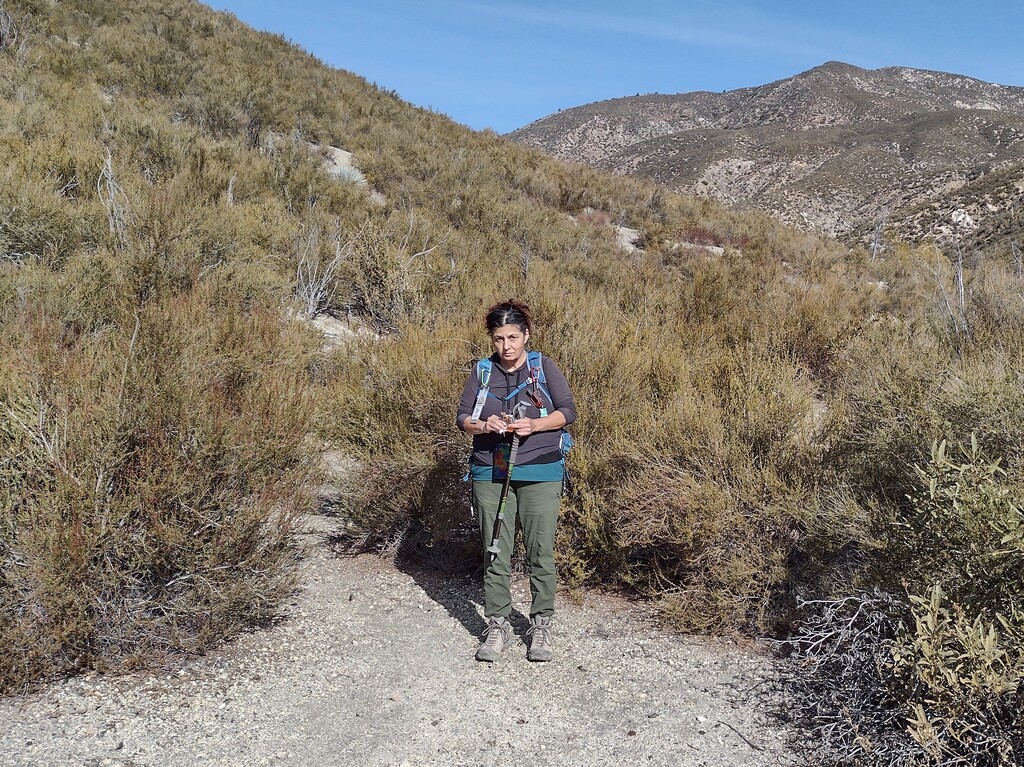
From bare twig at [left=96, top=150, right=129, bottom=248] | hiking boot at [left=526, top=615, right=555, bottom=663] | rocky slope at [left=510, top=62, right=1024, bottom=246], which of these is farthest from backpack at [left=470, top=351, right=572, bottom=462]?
rocky slope at [left=510, top=62, right=1024, bottom=246]

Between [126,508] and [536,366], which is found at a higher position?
[536,366]

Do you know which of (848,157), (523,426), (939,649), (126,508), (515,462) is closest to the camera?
(939,649)

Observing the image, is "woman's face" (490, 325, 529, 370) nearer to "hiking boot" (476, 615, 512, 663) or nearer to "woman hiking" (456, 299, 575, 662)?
"woman hiking" (456, 299, 575, 662)

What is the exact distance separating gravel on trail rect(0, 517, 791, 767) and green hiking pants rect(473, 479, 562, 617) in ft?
1.14

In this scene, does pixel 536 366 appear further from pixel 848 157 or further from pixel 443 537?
pixel 848 157

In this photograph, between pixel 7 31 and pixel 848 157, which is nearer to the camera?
pixel 7 31

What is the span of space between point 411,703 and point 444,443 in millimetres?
2012

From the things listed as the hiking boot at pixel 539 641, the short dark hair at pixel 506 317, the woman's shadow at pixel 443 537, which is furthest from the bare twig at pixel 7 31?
the hiking boot at pixel 539 641

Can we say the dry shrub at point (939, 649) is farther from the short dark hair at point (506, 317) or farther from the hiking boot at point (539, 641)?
the short dark hair at point (506, 317)

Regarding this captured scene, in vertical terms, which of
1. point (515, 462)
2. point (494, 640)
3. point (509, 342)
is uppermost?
point (509, 342)

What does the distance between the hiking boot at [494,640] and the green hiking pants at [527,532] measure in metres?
0.04

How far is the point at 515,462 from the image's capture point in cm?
354

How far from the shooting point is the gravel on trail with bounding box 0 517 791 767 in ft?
9.07

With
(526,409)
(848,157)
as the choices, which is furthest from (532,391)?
(848,157)
